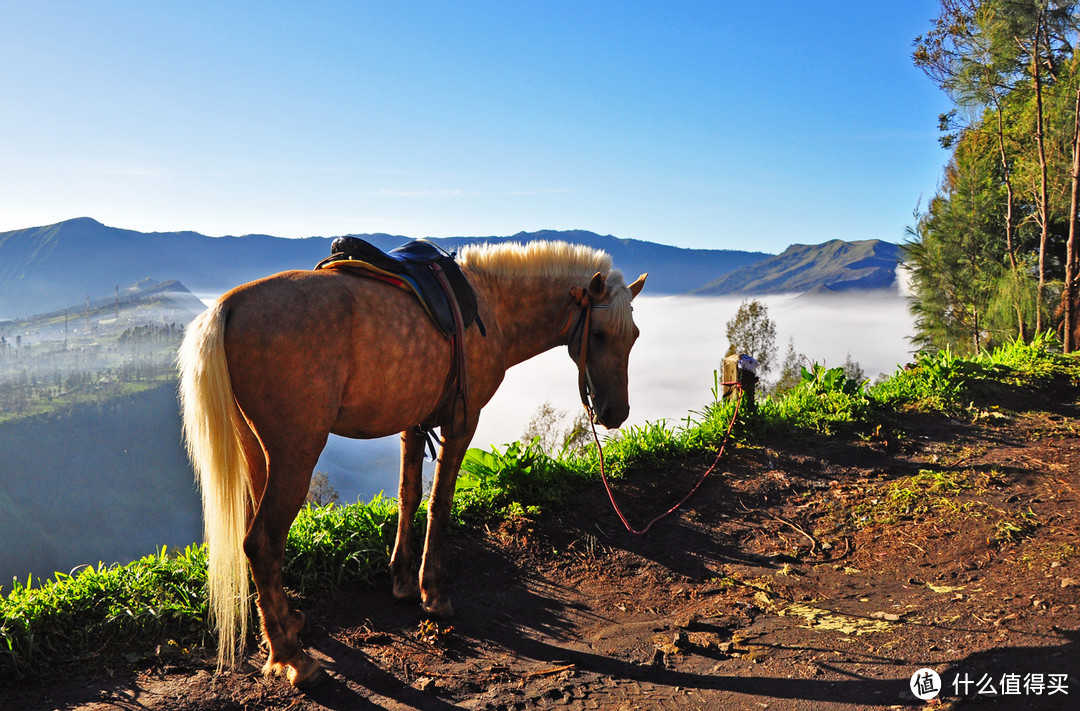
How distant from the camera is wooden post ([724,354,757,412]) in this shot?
255 inches

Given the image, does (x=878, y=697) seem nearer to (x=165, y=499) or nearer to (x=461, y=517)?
(x=461, y=517)

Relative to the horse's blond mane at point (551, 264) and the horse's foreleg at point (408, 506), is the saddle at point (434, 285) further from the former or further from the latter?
the horse's blond mane at point (551, 264)

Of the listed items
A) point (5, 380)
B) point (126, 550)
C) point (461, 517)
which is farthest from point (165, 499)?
point (461, 517)

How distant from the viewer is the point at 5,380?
3600 inches

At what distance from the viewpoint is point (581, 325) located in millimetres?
4070

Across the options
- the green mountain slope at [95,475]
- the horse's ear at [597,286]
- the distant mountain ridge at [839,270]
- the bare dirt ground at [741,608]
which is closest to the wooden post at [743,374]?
the bare dirt ground at [741,608]

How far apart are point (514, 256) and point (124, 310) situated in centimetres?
11783

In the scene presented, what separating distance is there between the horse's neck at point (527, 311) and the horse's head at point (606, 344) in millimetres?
171

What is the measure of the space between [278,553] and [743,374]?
16.3ft

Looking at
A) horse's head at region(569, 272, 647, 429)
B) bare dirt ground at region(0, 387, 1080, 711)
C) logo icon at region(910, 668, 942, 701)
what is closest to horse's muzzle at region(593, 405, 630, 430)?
horse's head at region(569, 272, 647, 429)

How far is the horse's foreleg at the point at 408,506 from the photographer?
12.7ft

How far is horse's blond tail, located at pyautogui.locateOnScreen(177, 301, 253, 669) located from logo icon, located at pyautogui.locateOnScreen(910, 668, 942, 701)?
3.03 m

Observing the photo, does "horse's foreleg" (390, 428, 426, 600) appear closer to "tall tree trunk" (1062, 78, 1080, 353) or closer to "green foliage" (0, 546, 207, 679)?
"green foliage" (0, 546, 207, 679)

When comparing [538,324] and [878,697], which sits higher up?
[538,324]
